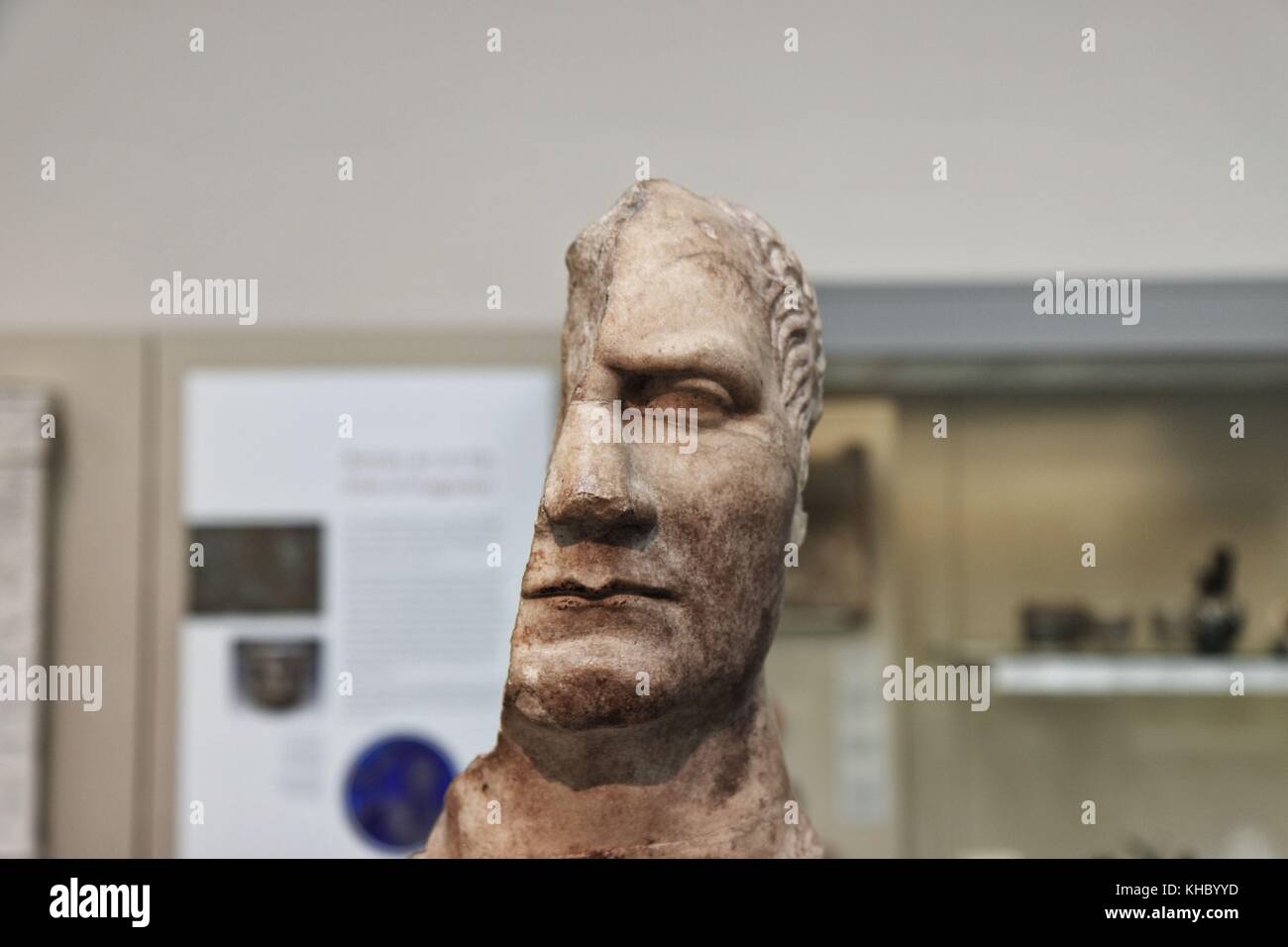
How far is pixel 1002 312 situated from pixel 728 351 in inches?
77.3

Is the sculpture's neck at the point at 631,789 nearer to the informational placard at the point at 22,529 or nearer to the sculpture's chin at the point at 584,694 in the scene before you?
the sculpture's chin at the point at 584,694

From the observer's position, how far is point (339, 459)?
3834 millimetres

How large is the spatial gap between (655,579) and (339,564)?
2.09 metres

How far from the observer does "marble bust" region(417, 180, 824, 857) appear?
192 cm

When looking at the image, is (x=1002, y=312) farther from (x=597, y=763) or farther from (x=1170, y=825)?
(x=597, y=763)

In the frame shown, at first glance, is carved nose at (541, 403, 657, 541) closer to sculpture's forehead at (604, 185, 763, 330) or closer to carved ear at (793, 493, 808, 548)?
sculpture's forehead at (604, 185, 763, 330)

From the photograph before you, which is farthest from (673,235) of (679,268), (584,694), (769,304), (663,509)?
(584,694)

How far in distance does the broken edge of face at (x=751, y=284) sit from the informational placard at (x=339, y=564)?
1.58m

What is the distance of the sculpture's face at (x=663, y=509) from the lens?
6.25ft

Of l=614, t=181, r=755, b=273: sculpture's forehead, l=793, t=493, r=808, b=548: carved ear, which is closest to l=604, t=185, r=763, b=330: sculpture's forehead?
l=614, t=181, r=755, b=273: sculpture's forehead

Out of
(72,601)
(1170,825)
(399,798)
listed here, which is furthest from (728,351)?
(1170,825)

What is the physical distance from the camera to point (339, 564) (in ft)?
12.6

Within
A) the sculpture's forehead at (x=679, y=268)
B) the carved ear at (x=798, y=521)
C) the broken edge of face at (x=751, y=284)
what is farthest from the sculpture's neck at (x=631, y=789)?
the sculpture's forehead at (x=679, y=268)

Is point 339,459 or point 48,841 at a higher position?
point 339,459
